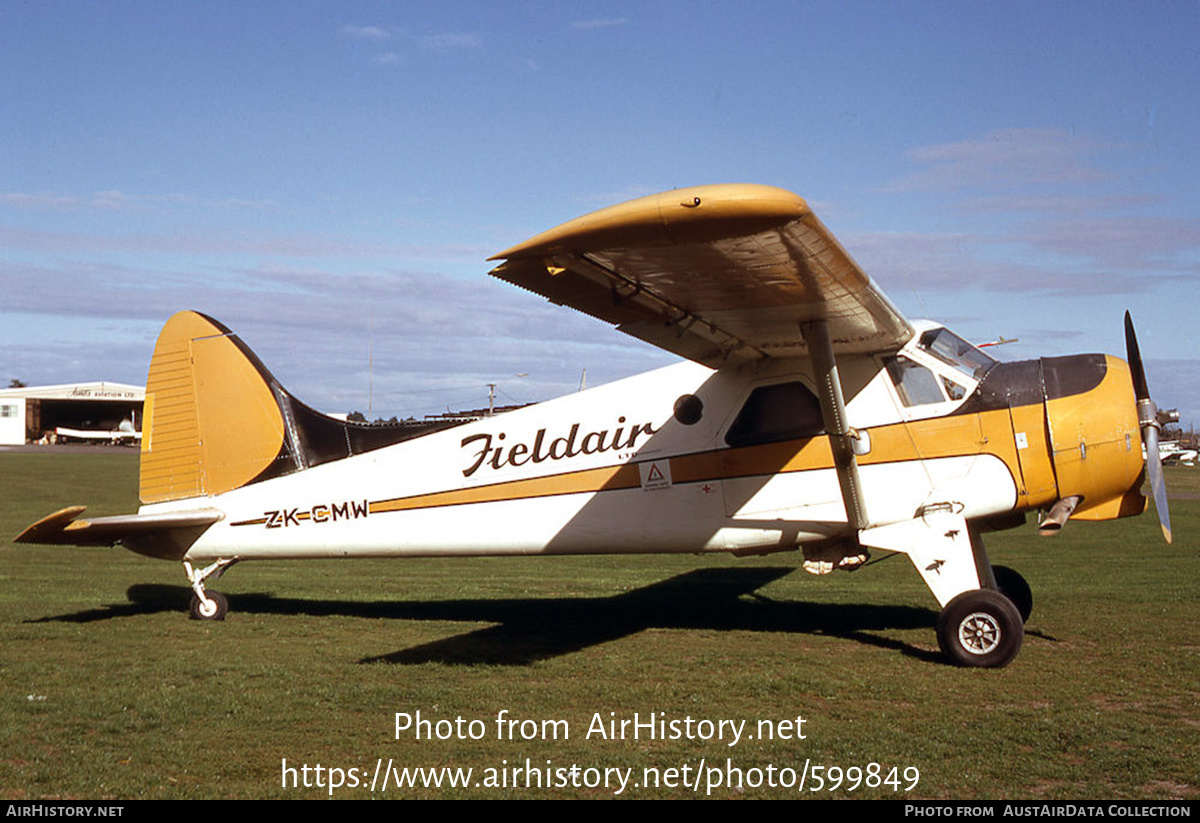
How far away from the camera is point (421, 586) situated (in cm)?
1377

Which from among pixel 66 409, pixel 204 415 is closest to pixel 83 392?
pixel 66 409

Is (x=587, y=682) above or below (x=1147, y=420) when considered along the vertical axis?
below

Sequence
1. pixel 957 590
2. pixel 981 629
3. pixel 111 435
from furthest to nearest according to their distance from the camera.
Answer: pixel 111 435, pixel 957 590, pixel 981 629

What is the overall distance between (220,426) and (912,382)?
730 cm

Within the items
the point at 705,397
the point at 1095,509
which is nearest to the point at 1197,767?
the point at 1095,509

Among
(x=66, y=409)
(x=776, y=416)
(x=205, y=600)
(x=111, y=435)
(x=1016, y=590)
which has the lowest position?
(x=1016, y=590)

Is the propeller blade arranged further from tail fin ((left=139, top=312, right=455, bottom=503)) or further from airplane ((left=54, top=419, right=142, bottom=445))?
airplane ((left=54, top=419, right=142, bottom=445))

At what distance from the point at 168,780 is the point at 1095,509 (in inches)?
294

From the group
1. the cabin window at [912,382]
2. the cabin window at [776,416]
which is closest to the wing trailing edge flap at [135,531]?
the cabin window at [776,416]

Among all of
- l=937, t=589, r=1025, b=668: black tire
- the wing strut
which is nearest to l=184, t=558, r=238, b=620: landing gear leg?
the wing strut

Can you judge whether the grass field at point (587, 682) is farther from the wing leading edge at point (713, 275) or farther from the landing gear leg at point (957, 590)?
the wing leading edge at point (713, 275)

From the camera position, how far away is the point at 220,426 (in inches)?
437

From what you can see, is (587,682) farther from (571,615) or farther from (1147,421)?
(1147,421)

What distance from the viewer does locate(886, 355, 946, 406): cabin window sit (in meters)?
9.01
